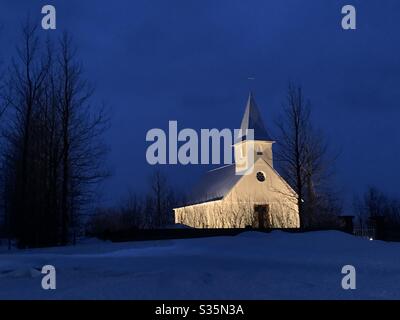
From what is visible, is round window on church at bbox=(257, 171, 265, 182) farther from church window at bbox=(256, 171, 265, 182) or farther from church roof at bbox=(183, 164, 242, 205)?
church roof at bbox=(183, 164, 242, 205)

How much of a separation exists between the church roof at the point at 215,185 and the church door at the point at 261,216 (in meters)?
3.24

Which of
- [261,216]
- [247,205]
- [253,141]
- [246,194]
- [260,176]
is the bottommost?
[261,216]

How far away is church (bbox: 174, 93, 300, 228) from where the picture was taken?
34875 mm

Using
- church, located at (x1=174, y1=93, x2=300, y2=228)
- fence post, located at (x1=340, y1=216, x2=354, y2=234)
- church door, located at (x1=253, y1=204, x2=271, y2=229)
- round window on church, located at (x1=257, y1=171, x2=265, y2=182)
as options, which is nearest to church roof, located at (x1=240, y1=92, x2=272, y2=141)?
church, located at (x1=174, y1=93, x2=300, y2=228)

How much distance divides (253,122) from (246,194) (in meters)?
6.86

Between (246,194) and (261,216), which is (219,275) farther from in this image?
(246,194)

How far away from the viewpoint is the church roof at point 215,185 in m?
41.0

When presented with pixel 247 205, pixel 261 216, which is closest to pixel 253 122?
pixel 247 205

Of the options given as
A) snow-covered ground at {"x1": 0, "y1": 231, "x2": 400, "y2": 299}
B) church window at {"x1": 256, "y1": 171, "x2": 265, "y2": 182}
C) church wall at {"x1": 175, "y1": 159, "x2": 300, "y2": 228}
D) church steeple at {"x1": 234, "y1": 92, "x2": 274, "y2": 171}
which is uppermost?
church steeple at {"x1": 234, "y1": 92, "x2": 274, "y2": 171}

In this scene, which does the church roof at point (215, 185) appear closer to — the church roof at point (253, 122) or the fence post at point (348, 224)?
the church roof at point (253, 122)

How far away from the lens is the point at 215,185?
43594 mm

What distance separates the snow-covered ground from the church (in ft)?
68.5
